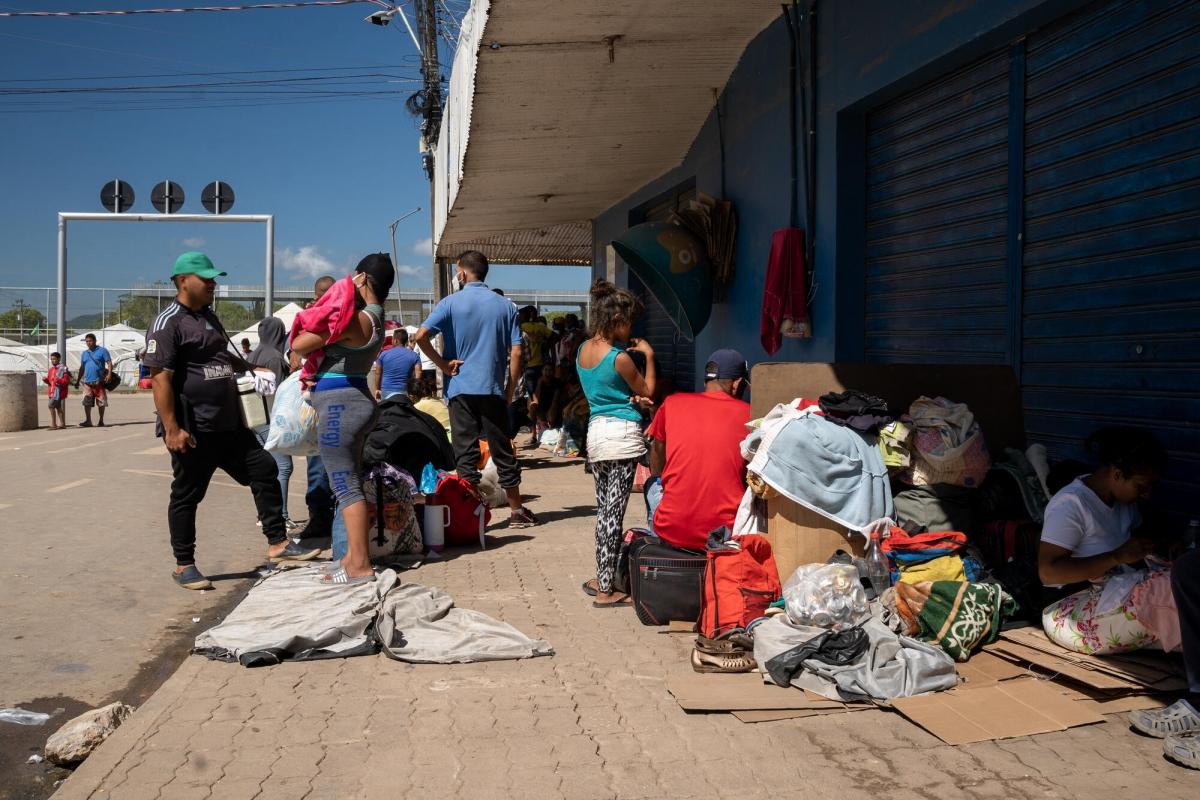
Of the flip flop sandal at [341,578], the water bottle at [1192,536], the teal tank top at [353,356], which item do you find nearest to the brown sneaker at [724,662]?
the water bottle at [1192,536]

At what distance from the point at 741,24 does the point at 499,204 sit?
5927 millimetres

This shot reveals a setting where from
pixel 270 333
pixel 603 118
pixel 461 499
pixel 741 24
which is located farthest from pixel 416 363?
pixel 741 24

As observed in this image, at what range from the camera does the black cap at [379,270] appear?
5668 millimetres

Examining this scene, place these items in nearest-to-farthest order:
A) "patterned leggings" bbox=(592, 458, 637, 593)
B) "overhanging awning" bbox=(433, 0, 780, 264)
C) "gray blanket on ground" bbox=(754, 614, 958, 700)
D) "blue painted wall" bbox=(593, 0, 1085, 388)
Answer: "gray blanket on ground" bbox=(754, 614, 958, 700) < "patterned leggings" bbox=(592, 458, 637, 593) < "blue painted wall" bbox=(593, 0, 1085, 388) < "overhanging awning" bbox=(433, 0, 780, 264)

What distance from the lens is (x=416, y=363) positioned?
848cm

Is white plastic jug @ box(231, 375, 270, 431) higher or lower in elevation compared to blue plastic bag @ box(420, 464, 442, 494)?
higher

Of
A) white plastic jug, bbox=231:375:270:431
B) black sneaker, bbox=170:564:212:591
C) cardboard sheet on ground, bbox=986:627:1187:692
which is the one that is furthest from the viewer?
white plastic jug, bbox=231:375:270:431

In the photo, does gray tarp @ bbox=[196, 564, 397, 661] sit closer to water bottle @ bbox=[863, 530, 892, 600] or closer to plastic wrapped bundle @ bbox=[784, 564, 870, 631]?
plastic wrapped bundle @ bbox=[784, 564, 870, 631]

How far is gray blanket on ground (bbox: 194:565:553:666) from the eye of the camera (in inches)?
175

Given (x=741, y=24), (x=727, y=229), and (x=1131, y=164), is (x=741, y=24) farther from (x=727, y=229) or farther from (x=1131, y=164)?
(x=1131, y=164)

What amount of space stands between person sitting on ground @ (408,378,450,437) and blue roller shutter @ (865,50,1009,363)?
146 inches

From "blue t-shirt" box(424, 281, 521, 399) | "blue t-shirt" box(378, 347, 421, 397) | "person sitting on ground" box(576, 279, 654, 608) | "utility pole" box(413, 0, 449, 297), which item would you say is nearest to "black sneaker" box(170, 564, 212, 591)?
"blue t-shirt" box(424, 281, 521, 399)

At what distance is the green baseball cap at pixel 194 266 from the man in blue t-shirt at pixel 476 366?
1563 millimetres

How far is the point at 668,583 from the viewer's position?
4.91 metres
